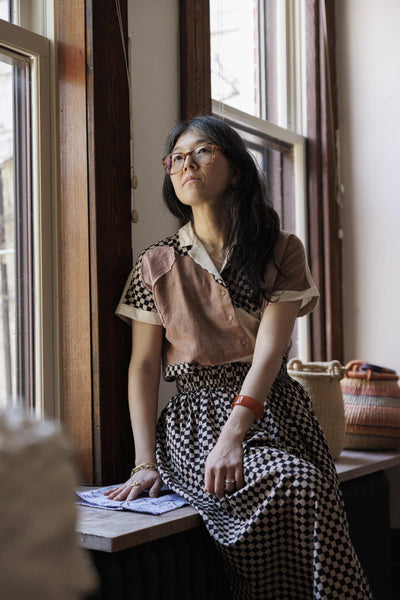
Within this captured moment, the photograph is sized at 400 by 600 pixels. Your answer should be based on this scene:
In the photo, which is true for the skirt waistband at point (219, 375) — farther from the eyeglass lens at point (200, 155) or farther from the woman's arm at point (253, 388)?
the eyeglass lens at point (200, 155)

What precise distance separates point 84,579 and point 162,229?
6.06 feet

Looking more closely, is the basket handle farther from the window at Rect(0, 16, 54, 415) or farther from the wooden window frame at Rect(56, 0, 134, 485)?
the window at Rect(0, 16, 54, 415)

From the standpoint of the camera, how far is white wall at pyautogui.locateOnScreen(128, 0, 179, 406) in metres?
2.10

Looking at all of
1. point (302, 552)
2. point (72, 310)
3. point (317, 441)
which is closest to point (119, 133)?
point (72, 310)

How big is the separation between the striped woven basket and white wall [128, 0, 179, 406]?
0.85m

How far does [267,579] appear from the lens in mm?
1582

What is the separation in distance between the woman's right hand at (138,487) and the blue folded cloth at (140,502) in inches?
0.5

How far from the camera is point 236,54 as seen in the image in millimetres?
2852

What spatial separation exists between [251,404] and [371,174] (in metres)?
1.74

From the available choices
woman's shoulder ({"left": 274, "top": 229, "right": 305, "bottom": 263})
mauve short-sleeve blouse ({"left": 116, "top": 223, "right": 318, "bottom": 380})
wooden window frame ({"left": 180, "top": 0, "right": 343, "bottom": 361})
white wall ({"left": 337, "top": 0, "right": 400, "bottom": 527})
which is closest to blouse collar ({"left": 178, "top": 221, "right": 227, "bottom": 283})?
mauve short-sleeve blouse ({"left": 116, "top": 223, "right": 318, "bottom": 380})

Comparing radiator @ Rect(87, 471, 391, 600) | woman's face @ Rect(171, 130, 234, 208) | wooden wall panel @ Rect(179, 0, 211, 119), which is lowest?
radiator @ Rect(87, 471, 391, 600)

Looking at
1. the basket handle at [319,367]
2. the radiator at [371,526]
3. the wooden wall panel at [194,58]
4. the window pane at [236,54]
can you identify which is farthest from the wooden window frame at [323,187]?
the wooden wall panel at [194,58]

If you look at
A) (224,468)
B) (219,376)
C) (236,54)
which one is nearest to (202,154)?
(219,376)

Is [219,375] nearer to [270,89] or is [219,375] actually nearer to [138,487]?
[138,487]
